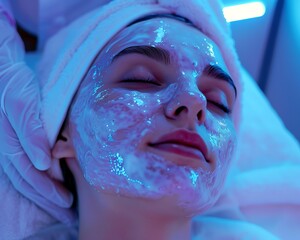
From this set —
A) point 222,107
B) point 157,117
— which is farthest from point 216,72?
point 157,117

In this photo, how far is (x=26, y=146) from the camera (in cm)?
110

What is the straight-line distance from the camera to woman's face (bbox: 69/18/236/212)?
2.87 ft

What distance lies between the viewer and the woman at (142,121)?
880 mm

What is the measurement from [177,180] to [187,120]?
117 millimetres

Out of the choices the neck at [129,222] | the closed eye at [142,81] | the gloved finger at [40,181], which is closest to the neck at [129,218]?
the neck at [129,222]

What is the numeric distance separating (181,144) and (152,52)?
23 cm

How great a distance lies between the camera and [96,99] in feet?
3.20

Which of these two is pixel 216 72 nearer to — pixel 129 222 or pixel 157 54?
pixel 157 54

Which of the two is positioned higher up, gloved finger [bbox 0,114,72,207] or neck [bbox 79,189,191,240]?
neck [bbox 79,189,191,240]

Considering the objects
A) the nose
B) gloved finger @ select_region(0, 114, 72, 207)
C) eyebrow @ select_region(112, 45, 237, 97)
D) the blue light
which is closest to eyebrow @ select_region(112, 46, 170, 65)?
eyebrow @ select_region(112, 45, 237, 97)

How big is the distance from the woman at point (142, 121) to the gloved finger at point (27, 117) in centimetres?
2

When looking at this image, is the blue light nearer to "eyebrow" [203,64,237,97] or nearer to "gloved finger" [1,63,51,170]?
"eyebrow" [203,64,237,97]

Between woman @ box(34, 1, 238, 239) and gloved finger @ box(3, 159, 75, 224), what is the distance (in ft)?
0.38

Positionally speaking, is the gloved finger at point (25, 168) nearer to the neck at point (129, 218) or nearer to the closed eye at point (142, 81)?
the neck at point (129, 218)
